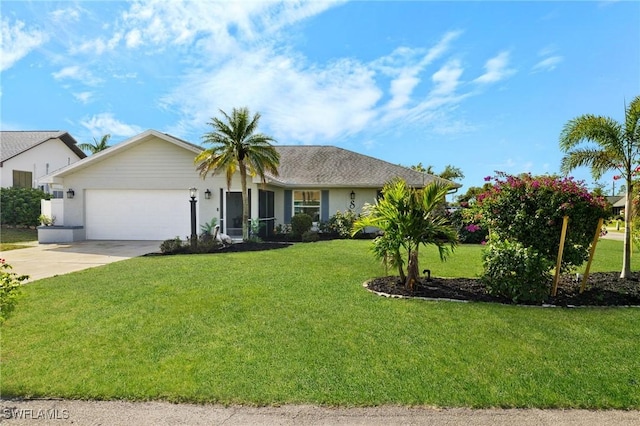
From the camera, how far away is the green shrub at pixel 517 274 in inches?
231

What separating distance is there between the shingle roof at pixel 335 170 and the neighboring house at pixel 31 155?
15679 millimetres

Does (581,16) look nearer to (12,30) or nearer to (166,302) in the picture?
(166,302)

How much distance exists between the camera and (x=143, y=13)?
8703mm

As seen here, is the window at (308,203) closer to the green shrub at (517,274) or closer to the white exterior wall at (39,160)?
the green shrub at (517,274)

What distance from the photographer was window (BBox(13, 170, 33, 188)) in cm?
2333

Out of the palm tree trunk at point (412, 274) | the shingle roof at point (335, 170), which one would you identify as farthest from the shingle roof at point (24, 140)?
the palm tree trunk at point (412, 274)

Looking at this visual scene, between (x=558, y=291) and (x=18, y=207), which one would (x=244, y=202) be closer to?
(x=558, y=291)

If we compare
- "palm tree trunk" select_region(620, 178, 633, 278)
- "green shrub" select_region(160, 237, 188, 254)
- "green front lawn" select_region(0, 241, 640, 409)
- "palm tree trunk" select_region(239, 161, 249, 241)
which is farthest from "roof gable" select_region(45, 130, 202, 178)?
"palm tree trunk" select_region(620, 178, 633, 278)

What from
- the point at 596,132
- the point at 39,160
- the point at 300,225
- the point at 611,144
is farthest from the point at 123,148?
the point at 611,144

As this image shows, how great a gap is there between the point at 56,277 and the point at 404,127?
1808 centimetres

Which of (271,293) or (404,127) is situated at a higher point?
(404,127)

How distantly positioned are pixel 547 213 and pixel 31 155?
1183 inches

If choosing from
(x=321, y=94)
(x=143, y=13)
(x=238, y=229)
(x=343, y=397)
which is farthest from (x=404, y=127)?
(x=343, y=397)

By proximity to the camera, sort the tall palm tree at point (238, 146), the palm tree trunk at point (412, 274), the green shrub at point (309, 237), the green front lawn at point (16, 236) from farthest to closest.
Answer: the green front lawn at point (16, 236) → the green shrub at point (309, 237) → the tall palm tree at point (238, 146) → the palm tree trunk at point (412, 274)
